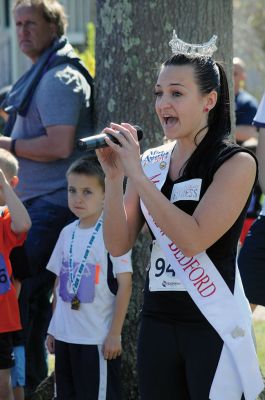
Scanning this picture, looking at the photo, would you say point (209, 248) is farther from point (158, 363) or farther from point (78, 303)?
point (78, 303)

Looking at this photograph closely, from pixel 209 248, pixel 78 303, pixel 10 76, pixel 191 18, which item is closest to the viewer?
pixel 209 248

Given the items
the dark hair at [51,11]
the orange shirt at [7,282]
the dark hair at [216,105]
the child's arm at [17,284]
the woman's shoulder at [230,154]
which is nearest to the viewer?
the woman's shoulder at [230,154]

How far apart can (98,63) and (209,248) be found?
212cm

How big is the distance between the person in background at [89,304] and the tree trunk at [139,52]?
0.43 meters

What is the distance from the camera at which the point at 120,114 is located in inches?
187

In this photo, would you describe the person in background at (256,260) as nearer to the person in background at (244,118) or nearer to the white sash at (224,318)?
the white sash at (224,318)

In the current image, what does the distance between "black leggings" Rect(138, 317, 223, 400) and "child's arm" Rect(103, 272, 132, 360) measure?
1.07m

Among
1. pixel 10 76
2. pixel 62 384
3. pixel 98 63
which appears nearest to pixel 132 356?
pixel 62 384

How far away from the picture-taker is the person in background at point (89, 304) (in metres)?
4.23

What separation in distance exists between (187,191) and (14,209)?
1.49 m

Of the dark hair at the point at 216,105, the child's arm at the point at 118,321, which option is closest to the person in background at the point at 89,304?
the child's arm at the point at 118,321

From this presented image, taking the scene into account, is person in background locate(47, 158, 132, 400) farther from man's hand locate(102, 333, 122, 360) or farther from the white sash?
the white sash

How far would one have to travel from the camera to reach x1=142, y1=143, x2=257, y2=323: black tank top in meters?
2.97

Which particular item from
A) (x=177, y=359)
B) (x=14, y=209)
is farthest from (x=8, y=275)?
(x=177, y=359)
